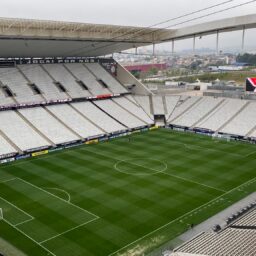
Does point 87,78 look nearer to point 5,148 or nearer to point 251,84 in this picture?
point 5,148

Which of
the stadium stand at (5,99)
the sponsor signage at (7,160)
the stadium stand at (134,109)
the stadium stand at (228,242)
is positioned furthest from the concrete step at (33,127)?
the stadium stand at (228,242)

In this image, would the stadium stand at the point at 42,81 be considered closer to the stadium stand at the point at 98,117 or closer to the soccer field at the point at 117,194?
the stadium stand at the point at 98,117

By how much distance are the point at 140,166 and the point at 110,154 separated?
6.92 meters

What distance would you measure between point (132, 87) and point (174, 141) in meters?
26.3

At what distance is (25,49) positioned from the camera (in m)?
63.1

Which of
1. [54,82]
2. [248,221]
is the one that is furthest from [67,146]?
[248,221]

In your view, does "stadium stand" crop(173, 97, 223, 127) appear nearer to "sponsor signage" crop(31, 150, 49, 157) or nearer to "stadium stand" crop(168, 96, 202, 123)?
"stadium stand" crop(168, 96, 202, 123)

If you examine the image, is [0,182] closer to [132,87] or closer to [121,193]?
[121,193]

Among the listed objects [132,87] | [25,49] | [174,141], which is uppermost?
[25,49]

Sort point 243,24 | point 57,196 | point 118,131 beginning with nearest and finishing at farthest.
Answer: point 57,196 < point 243,24 < point 118,131

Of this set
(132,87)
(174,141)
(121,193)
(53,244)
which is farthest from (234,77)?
(53,244)

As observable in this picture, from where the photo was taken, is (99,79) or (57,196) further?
(99,79)

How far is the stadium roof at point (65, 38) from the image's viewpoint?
53.9 meters

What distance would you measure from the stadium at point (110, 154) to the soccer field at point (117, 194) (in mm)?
140
